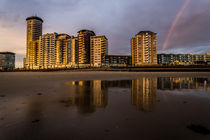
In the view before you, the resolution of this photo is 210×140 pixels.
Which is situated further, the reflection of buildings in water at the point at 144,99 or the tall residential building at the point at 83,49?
the tall residential building at the point at 83,49

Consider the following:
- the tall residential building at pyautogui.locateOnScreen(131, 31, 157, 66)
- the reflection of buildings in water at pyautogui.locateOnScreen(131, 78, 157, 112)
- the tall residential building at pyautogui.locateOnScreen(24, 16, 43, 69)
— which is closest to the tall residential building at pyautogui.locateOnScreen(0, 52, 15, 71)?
the tall residential building at pyautogui.locateOnScreen(24, 16, 43, 69)

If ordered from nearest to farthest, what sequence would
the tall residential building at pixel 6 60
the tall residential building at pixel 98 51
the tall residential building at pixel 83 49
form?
the tall residential building at pixel 98 51 → the tall residential building at pixel 83 49 → the tall residential building at pixel 6 60

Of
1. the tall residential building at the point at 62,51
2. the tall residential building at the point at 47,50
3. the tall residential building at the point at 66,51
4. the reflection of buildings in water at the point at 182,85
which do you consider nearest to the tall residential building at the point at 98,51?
the tall residential building at the point at 66,51

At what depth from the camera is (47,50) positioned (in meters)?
136

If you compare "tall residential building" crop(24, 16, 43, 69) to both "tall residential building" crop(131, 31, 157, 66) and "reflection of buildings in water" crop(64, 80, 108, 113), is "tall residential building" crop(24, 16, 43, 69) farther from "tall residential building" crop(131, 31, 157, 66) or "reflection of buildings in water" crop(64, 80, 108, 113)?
"reflection of buildings in water" crop(64, 80, 108, 113)

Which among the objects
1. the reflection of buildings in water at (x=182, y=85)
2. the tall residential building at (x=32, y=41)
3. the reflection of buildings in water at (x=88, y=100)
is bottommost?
the reflection of buildings in water at (x=88, y=100)

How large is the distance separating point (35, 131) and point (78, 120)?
1.16 meters

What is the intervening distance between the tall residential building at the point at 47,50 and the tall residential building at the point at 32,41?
62.1 ft

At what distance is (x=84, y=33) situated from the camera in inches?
4919

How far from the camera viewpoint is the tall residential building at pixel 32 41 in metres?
150

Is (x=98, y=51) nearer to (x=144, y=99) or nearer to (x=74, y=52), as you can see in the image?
(x=74, y=52)

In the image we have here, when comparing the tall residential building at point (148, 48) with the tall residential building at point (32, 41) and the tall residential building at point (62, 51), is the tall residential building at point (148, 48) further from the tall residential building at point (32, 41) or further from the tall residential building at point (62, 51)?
the tall residential building at point (32, 41)

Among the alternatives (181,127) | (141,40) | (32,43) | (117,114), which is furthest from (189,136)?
(32,43)

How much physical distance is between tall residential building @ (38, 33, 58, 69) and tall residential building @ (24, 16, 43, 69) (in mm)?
18942
